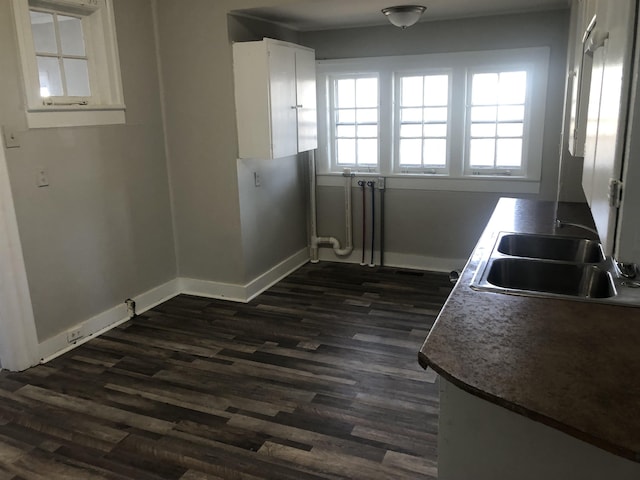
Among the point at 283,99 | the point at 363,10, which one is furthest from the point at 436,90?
the point at 283,99

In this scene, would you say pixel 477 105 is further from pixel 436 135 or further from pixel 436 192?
pixel 436 192

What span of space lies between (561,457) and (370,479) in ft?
3.76

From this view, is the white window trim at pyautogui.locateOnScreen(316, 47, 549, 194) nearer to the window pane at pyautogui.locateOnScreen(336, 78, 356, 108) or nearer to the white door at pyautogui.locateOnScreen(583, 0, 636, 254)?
the window pane at pyautogui.locateOnScreen(336, 78, 356, 108)

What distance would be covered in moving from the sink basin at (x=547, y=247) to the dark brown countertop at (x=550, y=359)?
83cm

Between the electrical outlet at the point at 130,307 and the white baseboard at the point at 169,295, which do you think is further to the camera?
the electrical outlet at the point at 130,307

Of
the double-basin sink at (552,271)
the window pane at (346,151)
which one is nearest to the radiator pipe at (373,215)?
the window pane at (346,151)

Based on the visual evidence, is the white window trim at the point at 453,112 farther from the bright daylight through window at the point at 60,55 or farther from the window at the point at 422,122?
the bright daylight through window at the point at 60,55

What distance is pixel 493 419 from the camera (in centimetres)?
138

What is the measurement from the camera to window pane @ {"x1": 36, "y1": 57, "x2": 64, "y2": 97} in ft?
11.2

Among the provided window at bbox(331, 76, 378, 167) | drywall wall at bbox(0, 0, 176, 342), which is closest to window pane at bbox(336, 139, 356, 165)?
window at bbox(331, 76, 378, 167)

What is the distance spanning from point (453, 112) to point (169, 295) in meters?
3.01

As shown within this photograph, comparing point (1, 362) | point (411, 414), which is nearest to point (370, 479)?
point (411, 414)

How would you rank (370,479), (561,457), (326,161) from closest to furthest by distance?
(561,457) → (370,479) → (326,161)

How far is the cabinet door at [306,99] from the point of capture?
4492 millimetres
